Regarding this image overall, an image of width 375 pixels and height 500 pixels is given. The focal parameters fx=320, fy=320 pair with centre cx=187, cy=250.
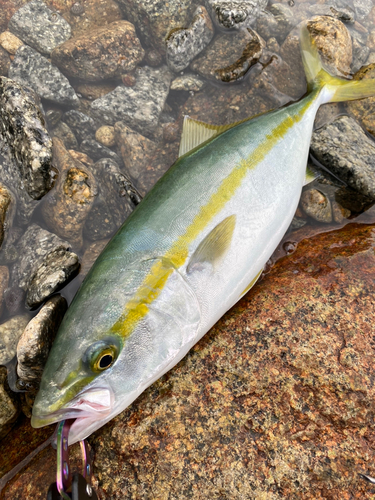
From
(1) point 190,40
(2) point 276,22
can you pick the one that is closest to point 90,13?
(1) point 190,40

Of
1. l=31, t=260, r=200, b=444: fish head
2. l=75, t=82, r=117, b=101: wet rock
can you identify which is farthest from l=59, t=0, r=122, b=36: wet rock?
l=31, t=260, r=200, b=444: fish head

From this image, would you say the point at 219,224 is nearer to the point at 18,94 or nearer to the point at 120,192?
the point at 120,192

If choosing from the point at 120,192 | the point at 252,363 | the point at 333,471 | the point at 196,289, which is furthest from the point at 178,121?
the point at 333,471

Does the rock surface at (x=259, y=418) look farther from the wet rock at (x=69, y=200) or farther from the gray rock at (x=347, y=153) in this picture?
the wet rock at (x=69, y=200)

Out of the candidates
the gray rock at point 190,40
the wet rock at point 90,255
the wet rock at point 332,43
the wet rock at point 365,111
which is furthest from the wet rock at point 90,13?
the wet rock at point 365,111

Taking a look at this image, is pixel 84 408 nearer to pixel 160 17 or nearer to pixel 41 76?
pixel 41 76

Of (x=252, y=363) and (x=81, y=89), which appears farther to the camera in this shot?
(x=81, y=89)
